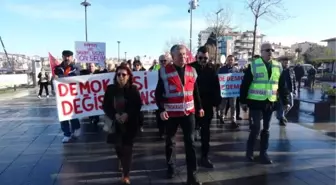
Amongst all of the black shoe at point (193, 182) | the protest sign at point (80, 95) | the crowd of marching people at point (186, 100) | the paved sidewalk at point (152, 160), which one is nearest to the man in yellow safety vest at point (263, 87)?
the crowd of marching people at point (186, 100)

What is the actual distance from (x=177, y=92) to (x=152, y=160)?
71.9 inches

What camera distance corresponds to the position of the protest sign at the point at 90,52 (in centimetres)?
1418

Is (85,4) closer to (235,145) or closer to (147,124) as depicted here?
(147,124)

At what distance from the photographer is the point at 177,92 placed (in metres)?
4.54

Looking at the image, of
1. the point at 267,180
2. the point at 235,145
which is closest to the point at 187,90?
the point at 267,180

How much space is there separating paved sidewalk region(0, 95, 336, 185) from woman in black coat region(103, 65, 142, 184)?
0.49m

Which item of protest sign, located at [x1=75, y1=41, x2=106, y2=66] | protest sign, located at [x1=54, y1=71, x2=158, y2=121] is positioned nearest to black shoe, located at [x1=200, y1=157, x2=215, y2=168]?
protest sign, located at [x1=54, y1=71, x2=158, y2=121]

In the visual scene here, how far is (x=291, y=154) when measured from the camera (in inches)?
242

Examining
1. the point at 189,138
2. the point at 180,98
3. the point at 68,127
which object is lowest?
the point at 68,127

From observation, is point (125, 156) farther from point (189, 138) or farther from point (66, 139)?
point (66, 139)

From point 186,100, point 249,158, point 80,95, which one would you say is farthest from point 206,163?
point 80,95

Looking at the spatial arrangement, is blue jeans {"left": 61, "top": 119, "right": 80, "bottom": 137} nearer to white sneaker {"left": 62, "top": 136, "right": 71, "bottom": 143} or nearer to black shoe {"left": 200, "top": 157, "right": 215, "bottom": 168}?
white sneaker {"left": 62, "top": 136, "right": 71, "bottom": 143}

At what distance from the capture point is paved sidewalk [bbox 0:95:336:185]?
4836 millimetres

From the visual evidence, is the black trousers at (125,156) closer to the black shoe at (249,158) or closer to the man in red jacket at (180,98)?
the man in red jacket at (180,98)
